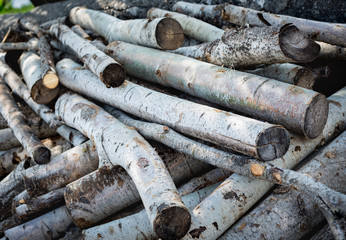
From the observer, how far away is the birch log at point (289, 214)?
240 cm

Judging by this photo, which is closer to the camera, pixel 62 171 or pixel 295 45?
pixel 295 45

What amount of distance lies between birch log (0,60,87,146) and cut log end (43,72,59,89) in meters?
0.29

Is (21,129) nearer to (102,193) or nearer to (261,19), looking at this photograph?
(102,193)

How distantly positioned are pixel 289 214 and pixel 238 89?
0.94 metres

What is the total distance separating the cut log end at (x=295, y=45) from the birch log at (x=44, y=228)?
7.13ft

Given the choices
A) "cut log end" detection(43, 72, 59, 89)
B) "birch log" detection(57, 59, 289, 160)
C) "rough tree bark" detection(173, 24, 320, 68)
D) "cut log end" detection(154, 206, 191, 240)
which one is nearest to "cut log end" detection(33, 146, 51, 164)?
"birch log" detection(57, 59, 289, 160)

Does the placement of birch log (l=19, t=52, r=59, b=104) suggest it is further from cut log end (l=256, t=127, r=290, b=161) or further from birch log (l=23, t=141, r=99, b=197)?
cut log end (l=256, t=127, r=290, b=161)

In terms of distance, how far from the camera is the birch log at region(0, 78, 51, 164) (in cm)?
327

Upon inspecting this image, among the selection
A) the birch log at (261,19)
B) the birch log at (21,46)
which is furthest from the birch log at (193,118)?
the birch log at (21,46)

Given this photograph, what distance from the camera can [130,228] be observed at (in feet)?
8.77

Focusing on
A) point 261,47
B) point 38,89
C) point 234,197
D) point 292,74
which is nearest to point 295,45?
point 261,47

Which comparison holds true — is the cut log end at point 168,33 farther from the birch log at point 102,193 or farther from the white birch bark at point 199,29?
the birch log at point 102,193

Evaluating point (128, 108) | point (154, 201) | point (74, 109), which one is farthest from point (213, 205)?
point (74, 109)

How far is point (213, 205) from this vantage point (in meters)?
2.45
